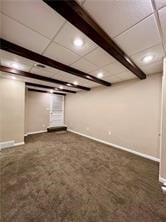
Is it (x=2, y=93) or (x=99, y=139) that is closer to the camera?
(x=2, y=93)

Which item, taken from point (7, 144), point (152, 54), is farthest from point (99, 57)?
point (7, 144)

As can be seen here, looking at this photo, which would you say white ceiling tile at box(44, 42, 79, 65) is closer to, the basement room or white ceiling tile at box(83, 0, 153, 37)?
the basement room

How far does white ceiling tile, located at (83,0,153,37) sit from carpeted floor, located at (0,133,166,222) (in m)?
2.44

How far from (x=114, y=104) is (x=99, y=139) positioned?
1653mm

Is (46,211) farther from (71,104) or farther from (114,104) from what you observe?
(71,104)

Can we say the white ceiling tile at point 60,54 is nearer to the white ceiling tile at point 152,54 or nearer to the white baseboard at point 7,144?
the white ceiling tile at point 152,54

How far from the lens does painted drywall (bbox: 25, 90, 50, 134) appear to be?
5504 millimetres

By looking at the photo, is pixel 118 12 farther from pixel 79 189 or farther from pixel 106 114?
pixel 106 114

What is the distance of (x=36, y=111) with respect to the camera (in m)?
5.85

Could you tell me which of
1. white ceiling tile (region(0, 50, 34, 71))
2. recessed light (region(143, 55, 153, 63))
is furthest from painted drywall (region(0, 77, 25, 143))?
recessed light (region(143, 55, 153, 63))

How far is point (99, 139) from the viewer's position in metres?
4.61

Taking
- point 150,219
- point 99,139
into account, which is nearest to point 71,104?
point 99,139

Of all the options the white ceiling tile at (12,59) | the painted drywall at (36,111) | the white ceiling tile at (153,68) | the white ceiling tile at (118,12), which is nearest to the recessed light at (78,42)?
the white ceiling tile at (118,12)

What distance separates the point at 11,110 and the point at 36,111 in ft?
7.22
